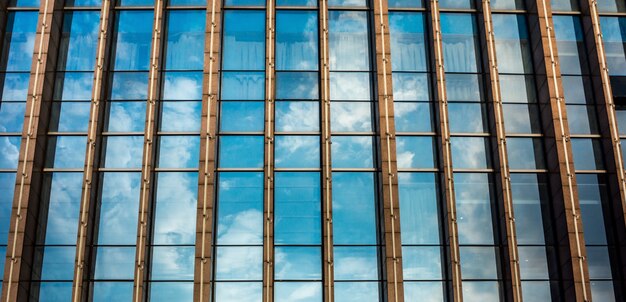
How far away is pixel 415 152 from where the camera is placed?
33656 mm

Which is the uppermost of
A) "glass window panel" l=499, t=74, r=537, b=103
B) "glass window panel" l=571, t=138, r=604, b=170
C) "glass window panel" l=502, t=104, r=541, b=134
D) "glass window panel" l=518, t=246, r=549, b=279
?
"glass window panel" l=499, t=74, r=537, b=103

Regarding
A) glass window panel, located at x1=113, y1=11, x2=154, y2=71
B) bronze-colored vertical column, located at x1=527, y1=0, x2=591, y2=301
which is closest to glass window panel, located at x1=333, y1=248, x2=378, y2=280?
bronze-colored vertical column, located at x1=527, y1=0, x2=591, y2=301

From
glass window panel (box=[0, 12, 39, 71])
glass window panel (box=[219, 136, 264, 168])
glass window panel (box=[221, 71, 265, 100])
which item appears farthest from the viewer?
glass window panel (box=[0, 12, 39, 71])

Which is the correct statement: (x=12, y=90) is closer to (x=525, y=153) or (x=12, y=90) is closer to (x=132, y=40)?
(x=132, y=40)

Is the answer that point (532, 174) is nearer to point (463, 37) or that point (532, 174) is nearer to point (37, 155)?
point (463, 37)

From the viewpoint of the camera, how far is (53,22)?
34625 millimetres

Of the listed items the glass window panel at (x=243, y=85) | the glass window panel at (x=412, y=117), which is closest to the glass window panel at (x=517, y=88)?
the glass window panel at (x=412, y=117)

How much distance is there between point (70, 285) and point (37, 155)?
5369mm

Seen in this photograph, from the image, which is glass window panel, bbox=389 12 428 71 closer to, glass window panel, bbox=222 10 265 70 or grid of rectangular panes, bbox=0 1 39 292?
glass window panel, bbox=222 10 265 70

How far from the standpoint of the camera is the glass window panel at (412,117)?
112 feet

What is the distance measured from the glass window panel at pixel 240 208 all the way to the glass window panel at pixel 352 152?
3019 millimetres

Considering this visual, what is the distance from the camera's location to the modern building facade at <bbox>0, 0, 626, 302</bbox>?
103 ft

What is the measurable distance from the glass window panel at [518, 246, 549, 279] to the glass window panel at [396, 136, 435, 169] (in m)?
4.95

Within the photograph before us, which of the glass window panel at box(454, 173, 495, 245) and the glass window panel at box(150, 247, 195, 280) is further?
the glass window panel at box(454, 173, 495, 245)
